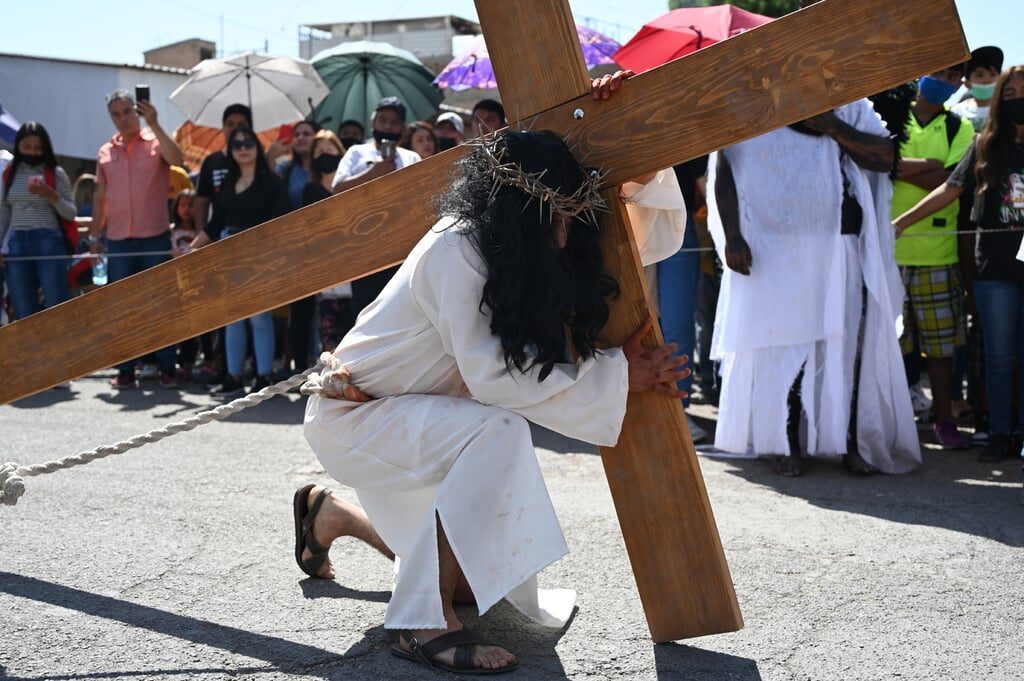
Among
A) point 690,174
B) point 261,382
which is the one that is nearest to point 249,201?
point 261,382

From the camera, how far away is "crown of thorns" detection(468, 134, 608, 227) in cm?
314

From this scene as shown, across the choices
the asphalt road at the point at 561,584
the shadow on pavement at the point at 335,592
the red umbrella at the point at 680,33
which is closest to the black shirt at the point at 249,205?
the asphalt road at the point at 561,584

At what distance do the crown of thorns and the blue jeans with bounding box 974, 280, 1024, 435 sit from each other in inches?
152

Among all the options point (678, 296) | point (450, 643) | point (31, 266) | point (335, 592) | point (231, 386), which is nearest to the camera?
point (450, 643)

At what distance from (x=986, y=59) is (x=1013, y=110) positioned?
9.16 feet

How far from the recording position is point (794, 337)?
6.01 metres

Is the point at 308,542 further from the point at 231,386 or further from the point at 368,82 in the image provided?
the point at 368,82

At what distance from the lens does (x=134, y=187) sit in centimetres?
894

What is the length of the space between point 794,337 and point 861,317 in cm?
42

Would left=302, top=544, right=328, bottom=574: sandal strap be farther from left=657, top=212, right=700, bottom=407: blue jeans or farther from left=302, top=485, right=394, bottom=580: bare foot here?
left=657, top=212, right=700, bottom=407: blue jeans

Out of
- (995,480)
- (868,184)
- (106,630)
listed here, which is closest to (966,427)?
(995,480)

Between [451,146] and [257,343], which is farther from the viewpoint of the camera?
[257,343]

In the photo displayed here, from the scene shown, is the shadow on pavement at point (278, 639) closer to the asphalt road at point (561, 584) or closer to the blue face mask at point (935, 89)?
the asphalt road at point (561, 584)

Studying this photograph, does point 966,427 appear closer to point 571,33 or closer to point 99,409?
point 571,33
